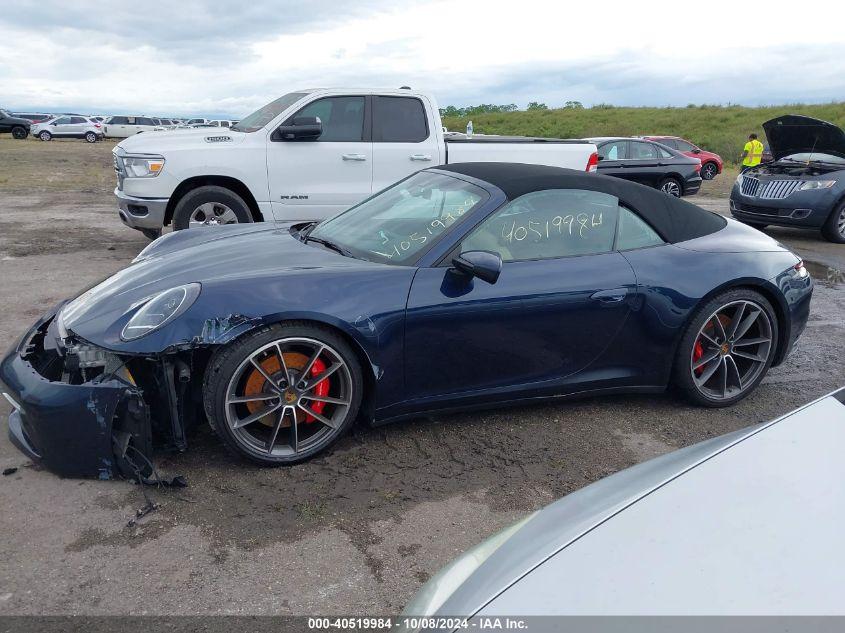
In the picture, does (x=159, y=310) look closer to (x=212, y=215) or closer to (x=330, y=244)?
(x=330, y=244)

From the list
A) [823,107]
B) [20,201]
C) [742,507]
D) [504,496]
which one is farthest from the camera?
[823,107]

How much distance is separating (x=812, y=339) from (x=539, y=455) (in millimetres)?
3280

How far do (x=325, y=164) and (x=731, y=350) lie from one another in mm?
4816

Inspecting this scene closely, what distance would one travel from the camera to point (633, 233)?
4.08 m

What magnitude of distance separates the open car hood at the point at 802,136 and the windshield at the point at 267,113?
22.4 feet

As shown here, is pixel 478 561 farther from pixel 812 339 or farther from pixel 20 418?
pixel 812 339

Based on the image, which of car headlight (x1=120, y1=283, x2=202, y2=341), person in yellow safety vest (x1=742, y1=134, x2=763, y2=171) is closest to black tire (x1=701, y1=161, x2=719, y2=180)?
person in yellow safety vest (x1=742, y1=134, x2=763, y2=171)

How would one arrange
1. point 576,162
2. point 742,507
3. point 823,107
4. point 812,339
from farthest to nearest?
point 823,107, point 576,162, point 812,339, point 742,507

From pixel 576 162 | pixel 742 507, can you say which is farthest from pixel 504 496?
pixel 576 162

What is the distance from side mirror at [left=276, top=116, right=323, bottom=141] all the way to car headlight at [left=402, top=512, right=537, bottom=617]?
611cm

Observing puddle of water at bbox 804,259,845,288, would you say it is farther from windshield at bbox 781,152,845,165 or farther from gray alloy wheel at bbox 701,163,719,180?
gray alloy wheel at bbox 701,163,719,180

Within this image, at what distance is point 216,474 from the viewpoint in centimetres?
334

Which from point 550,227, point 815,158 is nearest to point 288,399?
point 550,227

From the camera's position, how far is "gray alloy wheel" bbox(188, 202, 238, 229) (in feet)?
24.3
